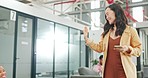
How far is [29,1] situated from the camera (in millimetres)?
5520

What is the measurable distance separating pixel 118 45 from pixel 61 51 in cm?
519

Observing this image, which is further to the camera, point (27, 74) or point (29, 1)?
point (29, 1)

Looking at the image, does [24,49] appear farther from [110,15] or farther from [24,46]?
[110,15]

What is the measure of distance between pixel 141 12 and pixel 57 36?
331 cm

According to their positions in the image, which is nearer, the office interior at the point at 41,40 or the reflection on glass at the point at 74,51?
the office interior at the point at 41,40

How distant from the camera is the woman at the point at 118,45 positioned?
4.66 feet

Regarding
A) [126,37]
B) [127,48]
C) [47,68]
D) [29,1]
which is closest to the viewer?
[127,48]

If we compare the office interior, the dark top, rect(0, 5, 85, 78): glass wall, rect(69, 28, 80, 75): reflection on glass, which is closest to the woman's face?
the dark top

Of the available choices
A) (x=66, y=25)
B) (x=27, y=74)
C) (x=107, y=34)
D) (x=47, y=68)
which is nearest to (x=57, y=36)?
(x=66, y=25)

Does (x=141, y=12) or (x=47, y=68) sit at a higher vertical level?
(x=141, y=12)

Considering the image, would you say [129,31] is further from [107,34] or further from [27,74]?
[27,74]

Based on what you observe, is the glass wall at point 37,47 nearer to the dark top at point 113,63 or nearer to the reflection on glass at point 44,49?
the reflection on glass at point 44,49

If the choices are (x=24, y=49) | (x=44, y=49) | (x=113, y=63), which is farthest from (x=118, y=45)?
(x=44, y=49)

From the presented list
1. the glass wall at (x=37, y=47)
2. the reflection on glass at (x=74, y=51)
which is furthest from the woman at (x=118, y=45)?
the reflection on glass at (x=74, y=51)
